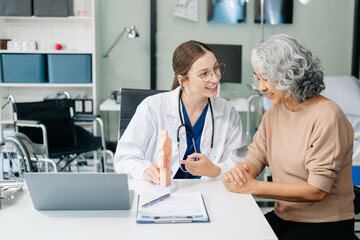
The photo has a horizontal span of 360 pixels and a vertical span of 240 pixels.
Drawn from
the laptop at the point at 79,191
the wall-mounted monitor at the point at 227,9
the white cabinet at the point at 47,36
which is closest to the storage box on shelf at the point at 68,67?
the white cabinet at the point at 47,36

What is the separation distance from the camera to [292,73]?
146 cm

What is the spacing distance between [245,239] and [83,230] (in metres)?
0.44

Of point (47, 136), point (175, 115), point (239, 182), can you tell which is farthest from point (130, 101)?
point (47, 136)

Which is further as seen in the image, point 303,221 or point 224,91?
point 224,91

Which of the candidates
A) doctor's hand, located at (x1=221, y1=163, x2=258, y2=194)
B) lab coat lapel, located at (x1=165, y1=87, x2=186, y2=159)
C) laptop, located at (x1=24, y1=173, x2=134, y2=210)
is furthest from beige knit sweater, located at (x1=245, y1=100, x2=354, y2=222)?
laptop, located at (x1=24, y1=173, x2=134, y2=210)

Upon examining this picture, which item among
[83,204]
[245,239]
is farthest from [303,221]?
[83,204]

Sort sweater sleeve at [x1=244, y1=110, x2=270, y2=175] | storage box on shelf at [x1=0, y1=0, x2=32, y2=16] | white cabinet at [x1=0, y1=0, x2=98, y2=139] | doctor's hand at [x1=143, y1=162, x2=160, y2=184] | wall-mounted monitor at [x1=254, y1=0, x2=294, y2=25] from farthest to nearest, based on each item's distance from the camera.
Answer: wall-mounted monitor at [x1=254, y1=0, x2=294, y2=25]
white cabinet at [x1=0, y1=0, x2=98, y2=139]
storage box on shelf at [x1=0, y1=0, x2=32, y2=16]
sweater sleeve at [x1=244, y1=110, x2=270, y2=175]
doctor's hand at [x1=143, y1=162, x2=160, y2=184]

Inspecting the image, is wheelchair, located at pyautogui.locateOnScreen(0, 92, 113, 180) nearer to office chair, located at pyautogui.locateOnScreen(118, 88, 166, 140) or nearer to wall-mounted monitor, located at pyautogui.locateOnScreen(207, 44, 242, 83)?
office chair, located at pyautogui.locateOnScreen(118, 88, 166, 140)

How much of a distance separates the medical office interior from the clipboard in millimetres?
2574

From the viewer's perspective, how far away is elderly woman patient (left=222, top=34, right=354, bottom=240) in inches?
56.4

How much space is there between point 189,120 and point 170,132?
113 mm

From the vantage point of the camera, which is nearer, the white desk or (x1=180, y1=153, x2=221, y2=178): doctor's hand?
the white desk

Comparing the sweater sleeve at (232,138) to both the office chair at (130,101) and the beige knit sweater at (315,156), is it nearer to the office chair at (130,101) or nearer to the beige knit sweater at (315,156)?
the beige knit sweater at (315,156)

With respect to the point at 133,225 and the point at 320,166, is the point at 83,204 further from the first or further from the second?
the point at 320,166
